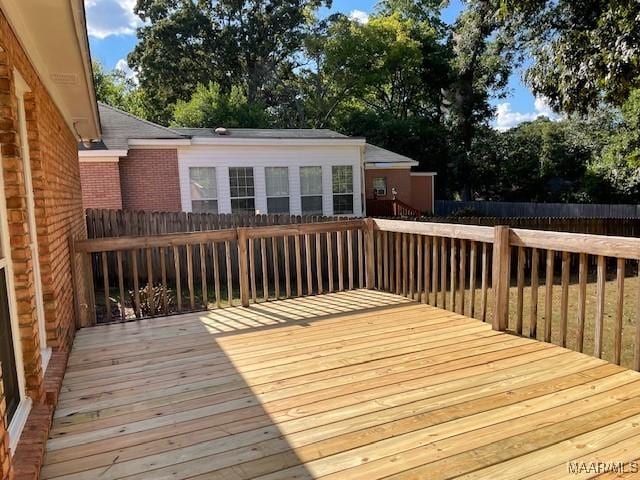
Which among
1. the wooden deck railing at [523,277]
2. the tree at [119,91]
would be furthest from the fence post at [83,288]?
the tree at [119,91]

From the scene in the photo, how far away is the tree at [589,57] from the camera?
32.6 feet

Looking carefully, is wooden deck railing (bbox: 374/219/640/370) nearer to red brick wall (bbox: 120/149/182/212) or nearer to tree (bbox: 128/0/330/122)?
red brick wall (bbox: 120/149/182/212)

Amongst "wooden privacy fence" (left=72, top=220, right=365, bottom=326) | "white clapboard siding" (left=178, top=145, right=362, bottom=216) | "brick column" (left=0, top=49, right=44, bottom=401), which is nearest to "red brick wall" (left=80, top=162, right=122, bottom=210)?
"white clapboard siding" (left=178, top=145, right=362, bottom=216)

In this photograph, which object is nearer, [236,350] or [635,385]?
[635,385]

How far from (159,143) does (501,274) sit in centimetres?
1030

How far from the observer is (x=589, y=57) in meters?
11.1

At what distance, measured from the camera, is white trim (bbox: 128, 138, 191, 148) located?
11.9 metres

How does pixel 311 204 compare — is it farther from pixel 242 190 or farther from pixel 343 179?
pixel 242 190

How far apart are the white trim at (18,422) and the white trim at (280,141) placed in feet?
34.4

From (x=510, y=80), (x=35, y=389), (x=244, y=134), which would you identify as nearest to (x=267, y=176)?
(x=244, y=134)

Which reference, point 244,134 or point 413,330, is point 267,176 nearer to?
point 244,134

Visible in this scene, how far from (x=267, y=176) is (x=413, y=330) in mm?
10139

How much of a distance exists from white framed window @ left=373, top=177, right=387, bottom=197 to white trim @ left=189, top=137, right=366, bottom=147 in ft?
14.3

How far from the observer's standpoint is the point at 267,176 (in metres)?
13.7
